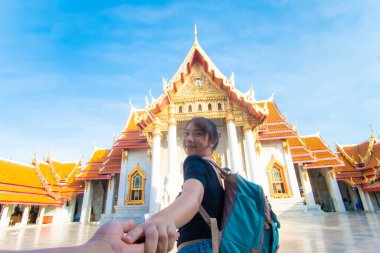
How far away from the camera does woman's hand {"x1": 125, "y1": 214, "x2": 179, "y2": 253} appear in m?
0.45

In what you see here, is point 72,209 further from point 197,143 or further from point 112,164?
point 197,143

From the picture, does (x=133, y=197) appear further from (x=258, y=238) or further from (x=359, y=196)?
(x=359, y=196)

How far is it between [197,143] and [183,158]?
8997mm

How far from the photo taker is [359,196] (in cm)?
1531

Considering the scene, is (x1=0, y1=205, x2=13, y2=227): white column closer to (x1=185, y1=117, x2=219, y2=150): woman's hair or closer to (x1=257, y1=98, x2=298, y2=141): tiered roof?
(x1=257, y1=98, x2=298, y2=141): tiered roof

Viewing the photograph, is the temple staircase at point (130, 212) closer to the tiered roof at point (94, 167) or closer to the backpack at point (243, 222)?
the tiered roof at point (94, 167)

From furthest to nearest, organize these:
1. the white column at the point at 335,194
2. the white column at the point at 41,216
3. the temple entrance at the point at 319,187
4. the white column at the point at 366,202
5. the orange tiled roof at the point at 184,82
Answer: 1. the temple entrance at the point at 319,187
2. the white column at the point at 41,216
3. the white column at the point at 366,202
4. the white column at the point at 335,194
5. the orange tiled roof at the point at 184,82

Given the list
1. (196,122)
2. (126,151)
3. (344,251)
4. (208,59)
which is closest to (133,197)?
(126,151)

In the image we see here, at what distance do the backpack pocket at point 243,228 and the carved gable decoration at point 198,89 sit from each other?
866cm

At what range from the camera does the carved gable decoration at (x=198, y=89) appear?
9.54 metres

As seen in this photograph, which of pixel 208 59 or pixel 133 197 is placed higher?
pixel 208 59

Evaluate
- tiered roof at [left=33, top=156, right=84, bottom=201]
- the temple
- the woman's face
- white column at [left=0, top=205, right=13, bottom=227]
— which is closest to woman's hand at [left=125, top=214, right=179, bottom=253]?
the woman's face

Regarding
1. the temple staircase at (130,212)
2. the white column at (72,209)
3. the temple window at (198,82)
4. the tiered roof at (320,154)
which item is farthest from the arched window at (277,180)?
the white column at (72,209)

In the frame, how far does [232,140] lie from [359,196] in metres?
12.9
